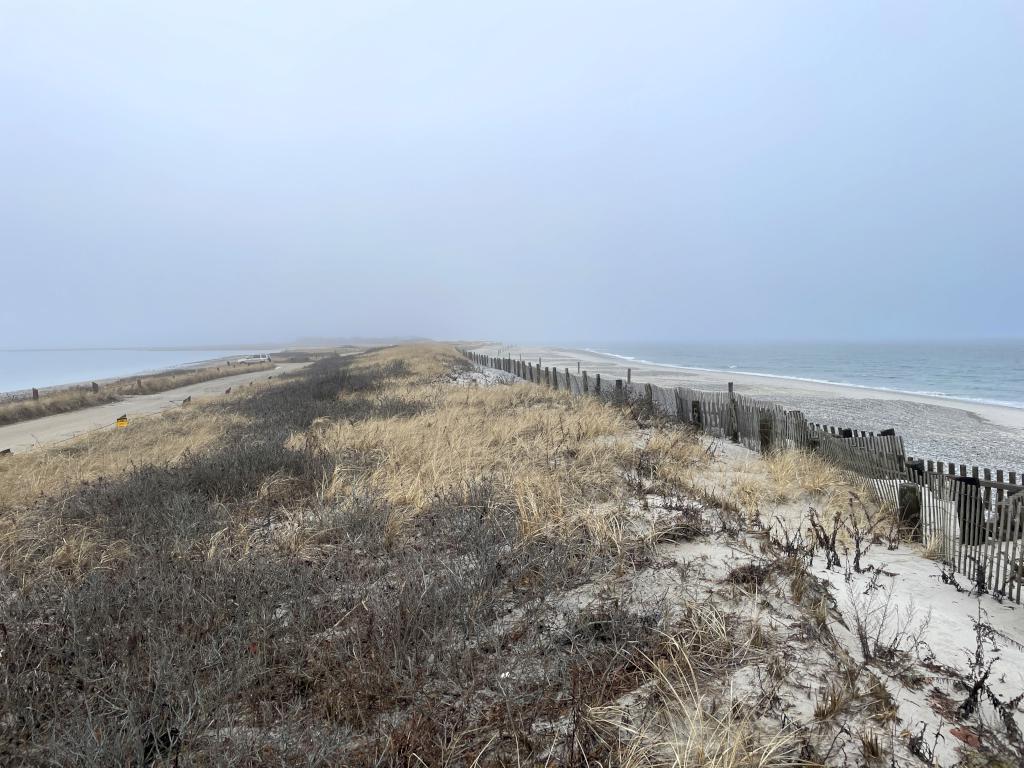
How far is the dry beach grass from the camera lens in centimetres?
218

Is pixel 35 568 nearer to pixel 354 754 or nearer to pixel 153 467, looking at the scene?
pixel 153 467

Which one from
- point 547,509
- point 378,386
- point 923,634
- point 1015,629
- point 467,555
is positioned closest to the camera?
point 923,634

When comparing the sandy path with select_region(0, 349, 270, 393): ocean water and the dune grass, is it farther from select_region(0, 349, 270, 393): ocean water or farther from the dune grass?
select_region(0, 349, 270, 393): ocean water

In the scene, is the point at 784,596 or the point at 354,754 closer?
the point at 354,754

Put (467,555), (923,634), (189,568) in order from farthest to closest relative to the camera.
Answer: (467,555), (189,568), (923,634)

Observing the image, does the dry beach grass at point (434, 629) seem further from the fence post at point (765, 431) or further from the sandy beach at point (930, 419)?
the sandy beach at point (930, 419)

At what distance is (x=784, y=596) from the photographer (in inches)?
135

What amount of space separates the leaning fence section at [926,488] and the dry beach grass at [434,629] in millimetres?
661

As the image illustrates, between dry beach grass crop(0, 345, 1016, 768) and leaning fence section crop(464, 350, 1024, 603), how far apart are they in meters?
0.66

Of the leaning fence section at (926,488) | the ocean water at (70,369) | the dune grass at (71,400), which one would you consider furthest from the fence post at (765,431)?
the ocean water at (70,369)

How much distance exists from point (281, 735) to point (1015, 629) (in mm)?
4885

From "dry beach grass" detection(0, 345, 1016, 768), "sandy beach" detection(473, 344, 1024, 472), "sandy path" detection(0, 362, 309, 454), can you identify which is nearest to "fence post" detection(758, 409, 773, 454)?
"dry beach grass" detection(0, 345, 1016, 768)

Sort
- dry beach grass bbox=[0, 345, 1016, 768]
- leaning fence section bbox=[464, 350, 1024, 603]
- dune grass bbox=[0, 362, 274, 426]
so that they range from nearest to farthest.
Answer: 1. dry beach grass bbox=[0, 345, 1016, 768]
2. leaning fence section bbox=[464, 350, 1024, 603]
3. dune grass bbox=[0, 362, 274, 426]

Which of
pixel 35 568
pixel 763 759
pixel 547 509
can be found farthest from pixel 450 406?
pixel 763 759
